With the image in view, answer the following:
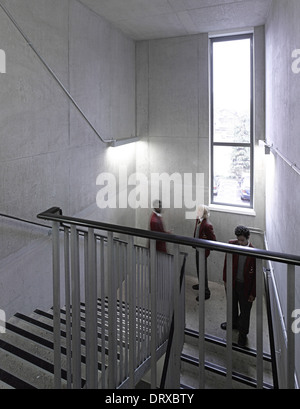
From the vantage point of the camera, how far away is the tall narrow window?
5191mm

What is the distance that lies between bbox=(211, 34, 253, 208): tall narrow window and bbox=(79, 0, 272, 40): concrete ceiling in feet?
1.27

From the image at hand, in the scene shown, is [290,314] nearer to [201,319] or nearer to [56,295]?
[201,319]

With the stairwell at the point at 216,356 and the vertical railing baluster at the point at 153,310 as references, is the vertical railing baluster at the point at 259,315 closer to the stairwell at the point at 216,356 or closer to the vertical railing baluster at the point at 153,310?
the vertical railing baluster at the point at 153,310

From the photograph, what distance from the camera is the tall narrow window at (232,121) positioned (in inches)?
204

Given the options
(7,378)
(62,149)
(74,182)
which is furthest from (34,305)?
(62,149)

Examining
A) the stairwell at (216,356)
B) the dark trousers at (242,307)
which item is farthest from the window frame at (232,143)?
the dark trousers at (242,307)

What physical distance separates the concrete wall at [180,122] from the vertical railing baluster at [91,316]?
13.5ft

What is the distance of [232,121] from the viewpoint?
5.39 m

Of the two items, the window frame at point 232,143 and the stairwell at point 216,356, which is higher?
the window frame at point 232,143

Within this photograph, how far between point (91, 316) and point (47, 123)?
8.27 feet

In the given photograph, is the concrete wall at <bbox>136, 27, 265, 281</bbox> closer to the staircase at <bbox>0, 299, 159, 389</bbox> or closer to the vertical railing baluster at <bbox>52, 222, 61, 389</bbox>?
the staircase at <bbox>0, 299, 159, 389</bbox>

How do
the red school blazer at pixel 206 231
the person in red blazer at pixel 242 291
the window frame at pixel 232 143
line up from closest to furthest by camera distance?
the person in red blazer at pixel 242 291, the red school blazer at pixel 206 231, the window frame at pixel 232 143

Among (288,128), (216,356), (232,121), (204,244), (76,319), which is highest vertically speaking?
(232,121)

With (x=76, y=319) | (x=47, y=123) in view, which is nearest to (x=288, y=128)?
(x=76, y=319)
